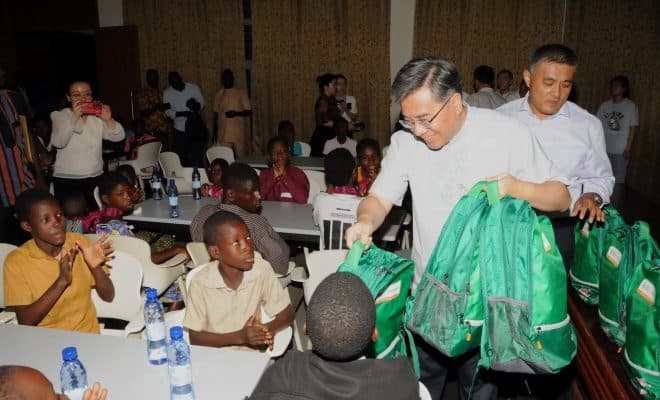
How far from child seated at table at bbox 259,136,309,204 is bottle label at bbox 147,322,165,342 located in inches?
103

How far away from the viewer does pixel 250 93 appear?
987 centimetres

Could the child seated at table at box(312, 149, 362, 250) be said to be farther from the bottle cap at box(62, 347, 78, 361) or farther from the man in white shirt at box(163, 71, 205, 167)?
the man in white shirt at box(163, 71, 205, 167)

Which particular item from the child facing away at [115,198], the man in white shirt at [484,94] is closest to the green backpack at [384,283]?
the child facing away at [115,198]

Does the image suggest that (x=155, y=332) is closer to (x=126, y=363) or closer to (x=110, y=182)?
(x=126, y=363)

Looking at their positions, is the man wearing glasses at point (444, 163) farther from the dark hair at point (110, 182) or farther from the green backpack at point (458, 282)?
the dark hair at point (110, 182)

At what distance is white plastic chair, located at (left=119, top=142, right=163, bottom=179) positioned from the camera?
6.58 m

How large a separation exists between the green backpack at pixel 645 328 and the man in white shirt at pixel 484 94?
3799 mm

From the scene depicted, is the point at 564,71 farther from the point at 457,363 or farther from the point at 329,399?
the point at 329,399

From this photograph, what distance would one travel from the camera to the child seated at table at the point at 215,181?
188 inches

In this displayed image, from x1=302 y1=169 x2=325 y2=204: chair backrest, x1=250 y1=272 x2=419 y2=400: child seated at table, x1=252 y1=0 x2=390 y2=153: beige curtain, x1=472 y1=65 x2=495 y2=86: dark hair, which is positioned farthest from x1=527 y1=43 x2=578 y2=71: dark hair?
x1=252 y1=0 x2=390 y2=153: beige curtain

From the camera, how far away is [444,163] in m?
2.02

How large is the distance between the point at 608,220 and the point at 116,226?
10.3ft

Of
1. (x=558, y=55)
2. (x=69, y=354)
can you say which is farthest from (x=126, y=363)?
(x=558, y=55)

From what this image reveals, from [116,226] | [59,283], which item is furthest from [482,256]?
[116,226]
